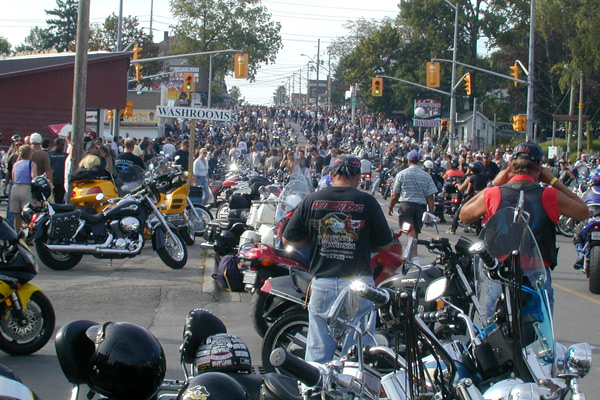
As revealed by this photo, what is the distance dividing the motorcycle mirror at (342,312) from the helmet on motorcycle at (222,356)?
16.2 inches

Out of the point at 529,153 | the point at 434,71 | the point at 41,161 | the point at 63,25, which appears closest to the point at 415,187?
the point at 529,153

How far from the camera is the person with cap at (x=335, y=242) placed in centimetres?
489

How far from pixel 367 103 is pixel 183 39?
25.9 metres

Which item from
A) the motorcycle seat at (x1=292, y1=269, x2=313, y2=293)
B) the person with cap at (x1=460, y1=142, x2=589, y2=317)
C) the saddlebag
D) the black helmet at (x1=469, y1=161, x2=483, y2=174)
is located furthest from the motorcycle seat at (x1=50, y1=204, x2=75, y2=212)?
the black helmet at (x1=469, y1=161, x2=483, y2=174)

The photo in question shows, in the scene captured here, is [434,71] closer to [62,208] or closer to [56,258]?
[62,208]

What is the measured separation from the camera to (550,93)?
5869 cm

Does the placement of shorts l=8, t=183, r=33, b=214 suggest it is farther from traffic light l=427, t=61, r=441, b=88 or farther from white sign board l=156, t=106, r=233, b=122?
traffic light l=427, t=61, r=441, b=88

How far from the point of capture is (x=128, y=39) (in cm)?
6800

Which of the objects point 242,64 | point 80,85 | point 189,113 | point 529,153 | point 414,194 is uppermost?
point 242,64

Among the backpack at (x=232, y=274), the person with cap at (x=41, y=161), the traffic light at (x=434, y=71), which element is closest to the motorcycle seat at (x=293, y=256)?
the backpack at (x=232, y=274)

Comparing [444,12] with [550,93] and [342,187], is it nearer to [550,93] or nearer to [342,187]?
[550,93]

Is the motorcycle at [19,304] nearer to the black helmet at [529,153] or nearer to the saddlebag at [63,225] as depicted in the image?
the saddlebag at [63,225]

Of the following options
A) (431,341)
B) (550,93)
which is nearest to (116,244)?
(431,341)

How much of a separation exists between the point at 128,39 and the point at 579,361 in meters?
68.6
